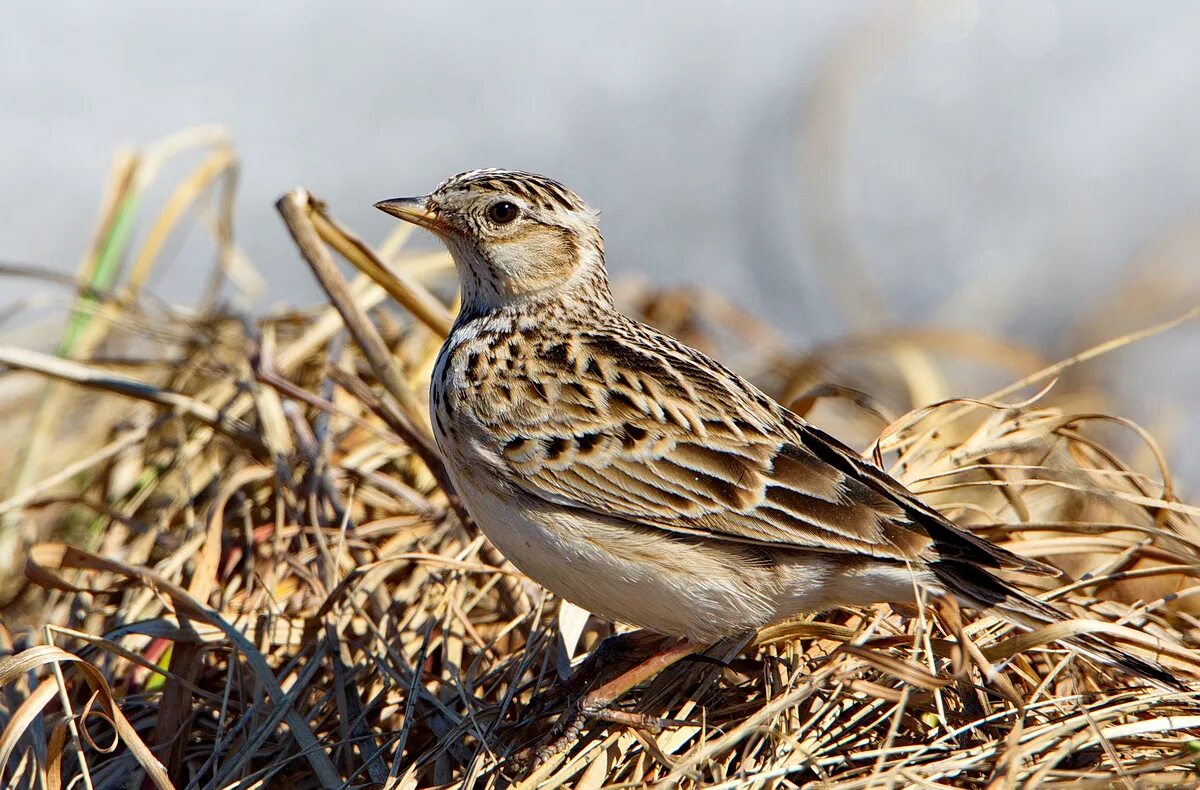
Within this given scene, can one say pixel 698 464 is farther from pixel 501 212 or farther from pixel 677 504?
pixel 501 212

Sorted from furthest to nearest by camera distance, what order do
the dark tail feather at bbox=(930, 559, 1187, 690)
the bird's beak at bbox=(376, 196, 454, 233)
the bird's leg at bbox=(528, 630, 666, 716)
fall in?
the bird's beak at bbox=(376, 196, 454, 233), the bird's leg at bbox=(528, 630, 666, 716), the dark tail feather at bbox=(930, 559, 1187, 690)

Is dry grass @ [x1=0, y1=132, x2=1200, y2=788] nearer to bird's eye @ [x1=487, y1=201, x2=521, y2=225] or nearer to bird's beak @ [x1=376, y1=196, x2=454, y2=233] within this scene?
bird's beak @ [x1=376, y1=196, x2=454, y2=233]

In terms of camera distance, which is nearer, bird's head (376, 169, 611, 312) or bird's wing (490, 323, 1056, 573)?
bird's wing (490, 323, 1056, 573)

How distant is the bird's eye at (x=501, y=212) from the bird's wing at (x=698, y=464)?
643mm

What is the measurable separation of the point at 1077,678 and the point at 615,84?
30.3 ft

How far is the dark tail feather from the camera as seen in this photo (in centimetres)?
334

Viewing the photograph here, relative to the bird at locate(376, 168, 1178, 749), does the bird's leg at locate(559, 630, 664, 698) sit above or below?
below

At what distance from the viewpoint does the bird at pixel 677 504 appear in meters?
3.57

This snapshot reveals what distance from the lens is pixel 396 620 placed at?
4.61 m

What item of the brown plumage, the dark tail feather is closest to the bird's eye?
the brown plumage

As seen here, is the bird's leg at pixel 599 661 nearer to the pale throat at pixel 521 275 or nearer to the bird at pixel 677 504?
the bird at pixel 677 504

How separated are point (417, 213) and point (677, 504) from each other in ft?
5.10

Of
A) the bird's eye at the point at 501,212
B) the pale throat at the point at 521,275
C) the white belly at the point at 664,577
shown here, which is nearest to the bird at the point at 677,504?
the white belly at the point at 664,577

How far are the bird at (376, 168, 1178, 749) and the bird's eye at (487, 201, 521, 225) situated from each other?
532 mm
